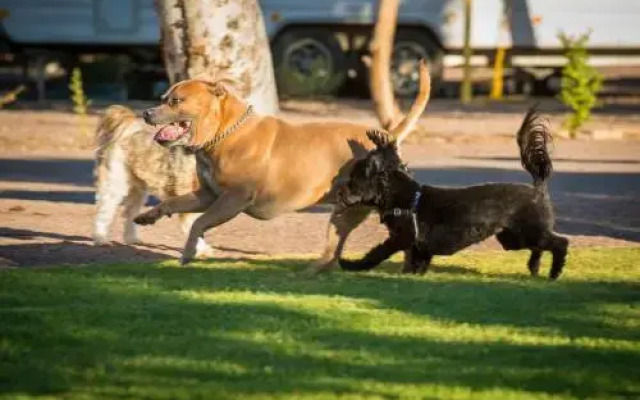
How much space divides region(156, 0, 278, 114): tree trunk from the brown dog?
3.75 meters

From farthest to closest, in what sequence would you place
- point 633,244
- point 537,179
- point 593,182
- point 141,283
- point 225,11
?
point 593,182 < point 225,11 < point 633,244 < point 537,179 < point 141,283

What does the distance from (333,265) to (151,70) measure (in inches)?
793

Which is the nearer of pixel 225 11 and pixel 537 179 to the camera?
pixel 537 179

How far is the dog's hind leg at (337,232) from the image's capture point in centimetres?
1096

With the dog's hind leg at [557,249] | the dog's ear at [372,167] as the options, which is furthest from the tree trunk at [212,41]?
the dog's hind leg at [557,249]

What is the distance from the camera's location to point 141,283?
32.9 ft

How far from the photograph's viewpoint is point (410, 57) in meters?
29.9

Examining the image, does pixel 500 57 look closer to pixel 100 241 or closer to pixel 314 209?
pixel 314 209

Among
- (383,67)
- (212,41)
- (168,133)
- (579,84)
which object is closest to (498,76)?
(579,84)

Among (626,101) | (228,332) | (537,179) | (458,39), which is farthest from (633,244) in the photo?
(626,101)

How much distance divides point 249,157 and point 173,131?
1.74 feet

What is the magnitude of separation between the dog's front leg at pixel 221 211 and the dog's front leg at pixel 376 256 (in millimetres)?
792

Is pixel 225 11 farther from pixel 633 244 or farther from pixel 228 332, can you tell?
pixel 228 332

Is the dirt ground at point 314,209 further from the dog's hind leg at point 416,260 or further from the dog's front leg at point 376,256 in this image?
the dog's hind leg at point 416,260
